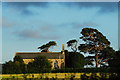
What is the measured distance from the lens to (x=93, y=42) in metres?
47.1

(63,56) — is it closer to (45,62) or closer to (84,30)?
(84,30)

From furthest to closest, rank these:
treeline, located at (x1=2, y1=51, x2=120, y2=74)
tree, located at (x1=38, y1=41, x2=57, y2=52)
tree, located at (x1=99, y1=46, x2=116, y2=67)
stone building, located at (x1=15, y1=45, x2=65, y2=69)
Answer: tree, located at (x1=38, y1=41, x2=57, y2=52) < stone building, located at (x1=15, y1=45, x2=65, y2=69) < tree, located at (x1=99, y1=46, x2=116, y2=67) < treeline, located at (x1=2, y1=51, x2=120, y2=74)

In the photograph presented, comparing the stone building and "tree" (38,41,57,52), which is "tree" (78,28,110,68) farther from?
"tree" (38,41,57,52)

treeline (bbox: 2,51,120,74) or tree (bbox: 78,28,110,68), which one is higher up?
tree (bbox: 78,28,110,68)

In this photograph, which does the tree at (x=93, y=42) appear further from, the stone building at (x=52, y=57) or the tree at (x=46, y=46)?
the tree at (x=46, y=46)

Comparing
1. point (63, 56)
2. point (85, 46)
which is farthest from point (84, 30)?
point (63, 56)

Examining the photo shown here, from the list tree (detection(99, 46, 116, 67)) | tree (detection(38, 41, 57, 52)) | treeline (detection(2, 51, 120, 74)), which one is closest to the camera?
treeline (detection(2, 51, 120, 74))

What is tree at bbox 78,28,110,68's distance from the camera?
45.7 metres

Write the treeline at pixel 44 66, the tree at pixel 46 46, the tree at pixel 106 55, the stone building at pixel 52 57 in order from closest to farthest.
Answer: the treeline at pixel 44 66 → the tree at pixel 106 55 → the stone building at pixel 52 57 → the tree at pixel 46 46

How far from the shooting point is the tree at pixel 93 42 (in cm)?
4572

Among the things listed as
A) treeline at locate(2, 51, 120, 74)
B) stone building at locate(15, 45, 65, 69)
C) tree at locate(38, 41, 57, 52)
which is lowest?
treeline at locate(2, 51, 120, 74)

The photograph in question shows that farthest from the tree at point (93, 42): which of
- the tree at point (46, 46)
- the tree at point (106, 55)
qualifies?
the tree at point (46, 46)

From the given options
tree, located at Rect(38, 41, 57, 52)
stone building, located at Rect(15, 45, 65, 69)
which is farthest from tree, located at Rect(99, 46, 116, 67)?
tree, located at Rect(38, 41, 57, 52)

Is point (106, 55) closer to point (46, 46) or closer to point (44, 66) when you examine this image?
point (44, 66)
